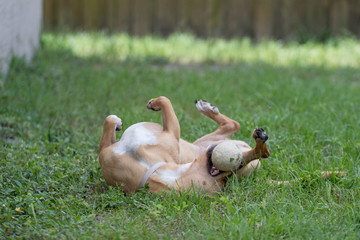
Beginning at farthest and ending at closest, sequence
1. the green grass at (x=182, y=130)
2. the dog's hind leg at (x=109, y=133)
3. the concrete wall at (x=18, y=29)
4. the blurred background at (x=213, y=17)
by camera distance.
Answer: the blurred background at (x=213, y=17), the concrete wall at (x=18, y=29), the dog's hind leg at (x=109, y=133), the green grass at (x=182, y=130)

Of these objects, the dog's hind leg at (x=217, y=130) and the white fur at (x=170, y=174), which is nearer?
the white fur at (x=170, y=174)

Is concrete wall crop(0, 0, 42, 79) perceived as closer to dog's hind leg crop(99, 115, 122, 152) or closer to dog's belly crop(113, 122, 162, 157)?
dog's hind leg crop(99, 115, 122, 152)

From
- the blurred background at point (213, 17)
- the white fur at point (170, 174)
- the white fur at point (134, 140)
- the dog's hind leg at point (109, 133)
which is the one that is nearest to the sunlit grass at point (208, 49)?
the blurred background at point (213, 17)

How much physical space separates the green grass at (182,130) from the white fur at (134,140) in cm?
31

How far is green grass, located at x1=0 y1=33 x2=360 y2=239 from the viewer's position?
328 cm

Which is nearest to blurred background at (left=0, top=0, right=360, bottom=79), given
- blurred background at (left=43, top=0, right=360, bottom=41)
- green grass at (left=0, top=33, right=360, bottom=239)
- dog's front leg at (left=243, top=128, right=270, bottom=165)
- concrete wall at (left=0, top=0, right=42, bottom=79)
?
blurred background at (left=43, top=0, right=360, bottom=41)

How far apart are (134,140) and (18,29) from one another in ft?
13.1

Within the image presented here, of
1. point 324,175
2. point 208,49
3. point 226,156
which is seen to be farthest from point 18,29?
point 324,175

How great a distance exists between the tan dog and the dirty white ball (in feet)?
0.28

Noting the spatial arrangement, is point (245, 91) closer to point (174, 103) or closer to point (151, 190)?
point (174, 103)

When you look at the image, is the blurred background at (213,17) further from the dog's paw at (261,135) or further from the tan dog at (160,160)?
the dog's paw at (261,135)

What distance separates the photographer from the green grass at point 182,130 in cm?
328

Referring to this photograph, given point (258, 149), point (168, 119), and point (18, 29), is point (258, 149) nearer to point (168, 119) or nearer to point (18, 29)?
point (168, 119)

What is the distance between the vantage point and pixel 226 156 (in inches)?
144
